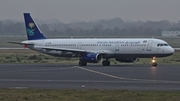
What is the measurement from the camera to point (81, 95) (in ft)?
78.2

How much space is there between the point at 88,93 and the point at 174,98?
14.2 ft

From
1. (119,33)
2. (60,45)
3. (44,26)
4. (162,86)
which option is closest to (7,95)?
(162,86)

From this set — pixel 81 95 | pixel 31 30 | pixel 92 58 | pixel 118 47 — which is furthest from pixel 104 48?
pixel 81 95

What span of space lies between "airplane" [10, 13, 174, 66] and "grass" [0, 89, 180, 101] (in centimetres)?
2798

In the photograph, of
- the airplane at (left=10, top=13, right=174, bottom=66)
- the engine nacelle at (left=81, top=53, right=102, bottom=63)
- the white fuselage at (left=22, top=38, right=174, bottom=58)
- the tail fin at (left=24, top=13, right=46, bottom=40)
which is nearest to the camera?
the white fuselage at (left=22, top=38, right=174, bottom=58)

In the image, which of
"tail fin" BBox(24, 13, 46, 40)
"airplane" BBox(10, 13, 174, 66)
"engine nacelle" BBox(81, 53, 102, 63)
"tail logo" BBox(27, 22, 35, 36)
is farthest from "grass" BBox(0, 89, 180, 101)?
"tail logo" BBox(27, 22, 35, 36)

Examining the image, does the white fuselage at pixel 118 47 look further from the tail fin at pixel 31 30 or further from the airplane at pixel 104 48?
the tail fin at pixel 31 30

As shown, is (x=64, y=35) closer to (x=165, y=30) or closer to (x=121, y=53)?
(x=165, y=30)

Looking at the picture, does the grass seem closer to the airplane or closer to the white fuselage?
the airplane

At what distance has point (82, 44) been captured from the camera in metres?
57.8

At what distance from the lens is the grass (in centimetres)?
2238

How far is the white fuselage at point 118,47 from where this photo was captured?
53.7m

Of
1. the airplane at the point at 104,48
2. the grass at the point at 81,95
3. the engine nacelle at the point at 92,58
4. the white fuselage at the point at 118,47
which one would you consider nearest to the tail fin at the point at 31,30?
the airplane at the point at 104,48

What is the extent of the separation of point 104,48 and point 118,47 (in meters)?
1.78
